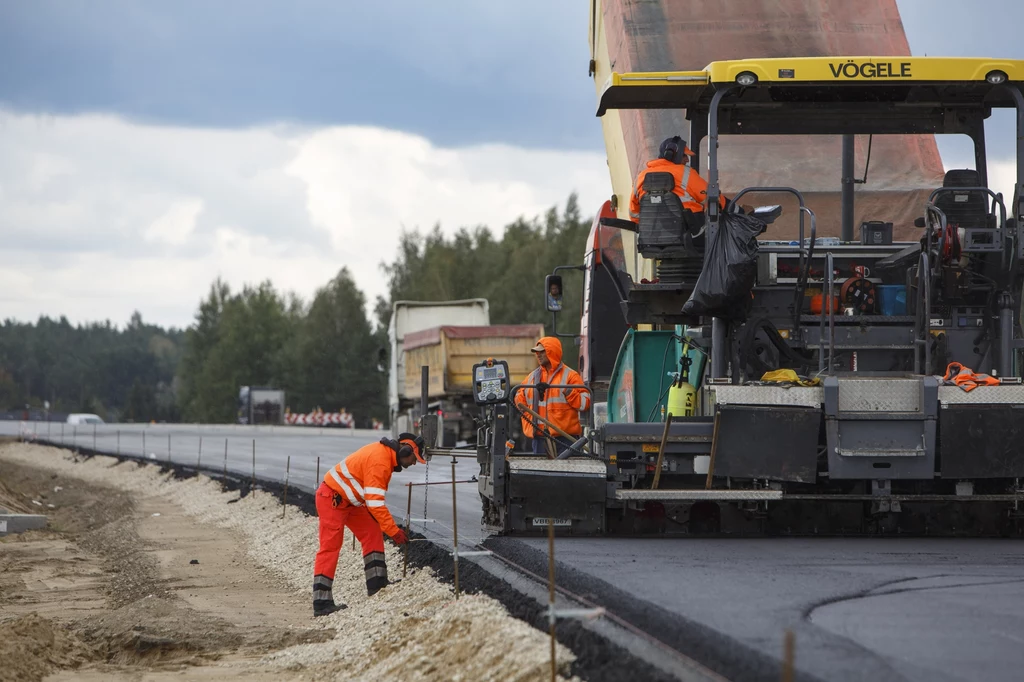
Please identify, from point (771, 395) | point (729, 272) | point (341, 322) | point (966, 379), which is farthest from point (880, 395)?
point (341, 322)

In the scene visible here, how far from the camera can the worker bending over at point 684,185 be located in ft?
33.1

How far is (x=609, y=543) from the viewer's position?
986 cm

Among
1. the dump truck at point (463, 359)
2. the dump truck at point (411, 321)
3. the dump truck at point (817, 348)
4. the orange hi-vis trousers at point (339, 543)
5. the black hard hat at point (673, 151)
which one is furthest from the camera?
the dump truck at point (411, 321)

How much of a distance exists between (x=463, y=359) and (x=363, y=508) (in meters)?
20.1

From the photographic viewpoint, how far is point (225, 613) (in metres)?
11.0

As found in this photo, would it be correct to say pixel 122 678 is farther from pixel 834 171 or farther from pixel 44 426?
pixel 44 426

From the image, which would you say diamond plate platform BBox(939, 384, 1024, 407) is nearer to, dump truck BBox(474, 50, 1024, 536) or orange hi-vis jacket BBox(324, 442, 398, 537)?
dump truck BBox(474, 50, 1024, 536)

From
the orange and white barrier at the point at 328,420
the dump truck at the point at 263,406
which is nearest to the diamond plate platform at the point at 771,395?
the orange and white barrier at the point at 328,420

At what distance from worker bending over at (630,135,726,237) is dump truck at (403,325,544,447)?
20.0 meters

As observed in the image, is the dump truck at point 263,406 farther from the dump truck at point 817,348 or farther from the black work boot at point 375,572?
the dump truck at point 817,348

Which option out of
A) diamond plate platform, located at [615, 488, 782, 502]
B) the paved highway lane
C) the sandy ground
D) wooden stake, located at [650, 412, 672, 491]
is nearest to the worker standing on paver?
the sandy ground

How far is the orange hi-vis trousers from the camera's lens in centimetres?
1034

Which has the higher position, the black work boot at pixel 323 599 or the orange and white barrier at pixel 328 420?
the orange and white barrier at pixel 328 420

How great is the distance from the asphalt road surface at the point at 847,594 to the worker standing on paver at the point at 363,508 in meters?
0.77
